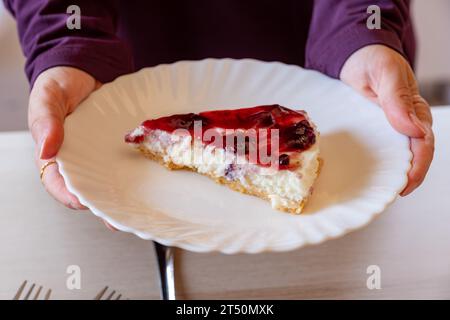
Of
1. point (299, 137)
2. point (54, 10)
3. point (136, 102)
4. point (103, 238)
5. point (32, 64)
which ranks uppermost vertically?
point (54, 10)

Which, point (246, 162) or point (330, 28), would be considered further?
point (330, 28)

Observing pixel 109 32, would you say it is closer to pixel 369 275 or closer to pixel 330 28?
pixel 330 28

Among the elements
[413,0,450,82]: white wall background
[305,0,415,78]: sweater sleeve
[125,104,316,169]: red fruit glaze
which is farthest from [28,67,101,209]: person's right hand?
[413,0,450,82]: white wall background

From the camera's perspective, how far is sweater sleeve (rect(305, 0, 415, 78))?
3.15 ft

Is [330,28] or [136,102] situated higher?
[330,28]

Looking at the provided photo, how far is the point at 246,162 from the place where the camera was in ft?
2.57

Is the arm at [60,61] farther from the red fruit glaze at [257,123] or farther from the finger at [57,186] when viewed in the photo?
the red fruit glaze at [257,123]

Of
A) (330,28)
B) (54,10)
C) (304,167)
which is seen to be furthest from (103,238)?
(330,28)

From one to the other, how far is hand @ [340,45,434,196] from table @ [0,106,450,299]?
3.6 inches

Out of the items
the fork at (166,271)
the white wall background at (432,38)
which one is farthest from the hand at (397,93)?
the white wall background at (432,38)

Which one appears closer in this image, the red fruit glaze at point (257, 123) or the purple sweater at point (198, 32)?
the red fruit glaze at point (257, 123)

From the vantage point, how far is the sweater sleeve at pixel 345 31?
3.15ft

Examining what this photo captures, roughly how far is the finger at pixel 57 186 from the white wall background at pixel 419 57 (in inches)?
44.9
